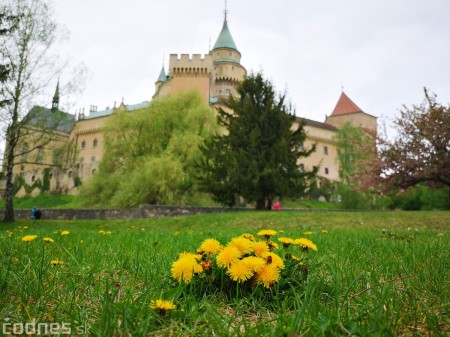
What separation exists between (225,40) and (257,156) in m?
45.0

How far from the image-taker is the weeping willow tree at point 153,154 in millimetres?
19125

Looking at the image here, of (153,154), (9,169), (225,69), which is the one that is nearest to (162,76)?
(225,69)

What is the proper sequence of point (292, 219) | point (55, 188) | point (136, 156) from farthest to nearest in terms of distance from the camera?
point (55, 188) → point (136, 156) → point (292, 219)

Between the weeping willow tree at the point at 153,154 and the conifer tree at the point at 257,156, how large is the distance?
290 cm

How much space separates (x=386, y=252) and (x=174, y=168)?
54.9 ft

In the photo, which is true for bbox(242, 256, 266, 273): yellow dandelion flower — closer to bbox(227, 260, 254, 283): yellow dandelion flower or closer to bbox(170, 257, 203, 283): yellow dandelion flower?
bbox(227, 260, 254, 283): yellow dandelion flower

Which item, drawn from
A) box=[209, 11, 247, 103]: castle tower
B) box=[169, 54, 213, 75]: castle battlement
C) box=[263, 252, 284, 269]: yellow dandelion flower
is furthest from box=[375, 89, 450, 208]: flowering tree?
box=[209, 11, 247, 103]: castle tower

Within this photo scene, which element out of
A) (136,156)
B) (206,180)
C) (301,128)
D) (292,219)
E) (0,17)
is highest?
(0,17)

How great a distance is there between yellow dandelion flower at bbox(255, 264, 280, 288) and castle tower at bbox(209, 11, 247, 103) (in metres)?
48.7

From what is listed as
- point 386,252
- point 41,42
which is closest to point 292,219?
point 386,252

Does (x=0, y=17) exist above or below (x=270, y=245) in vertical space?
above

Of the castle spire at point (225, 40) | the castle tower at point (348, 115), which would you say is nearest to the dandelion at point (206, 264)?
the castle spire at point (225, 40)

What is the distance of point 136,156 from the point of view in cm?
2245

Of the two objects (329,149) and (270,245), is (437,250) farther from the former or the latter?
(329,149)
